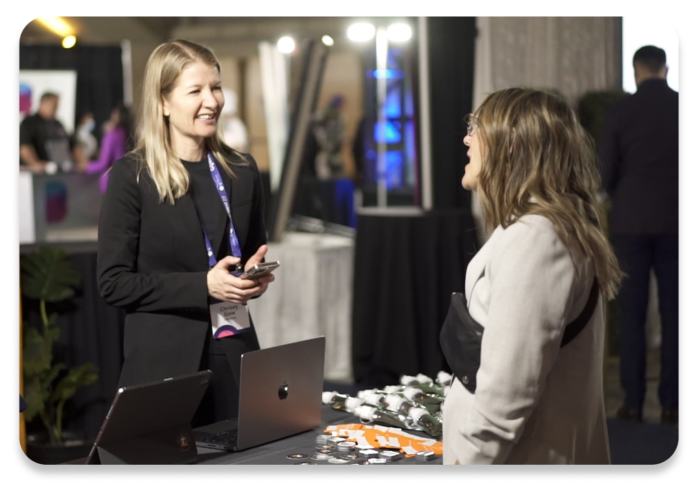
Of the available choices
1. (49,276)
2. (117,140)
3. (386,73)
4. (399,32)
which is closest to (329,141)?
(117,140)

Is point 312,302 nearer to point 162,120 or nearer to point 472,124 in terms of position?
point 162,120

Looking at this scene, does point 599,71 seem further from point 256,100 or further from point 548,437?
point 256,100

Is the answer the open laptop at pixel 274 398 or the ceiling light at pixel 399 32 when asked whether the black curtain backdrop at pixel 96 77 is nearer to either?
the ceiling light at pixel 399 32

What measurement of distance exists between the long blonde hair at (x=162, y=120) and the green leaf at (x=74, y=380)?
71.6 inches

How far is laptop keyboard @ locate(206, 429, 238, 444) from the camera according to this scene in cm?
168

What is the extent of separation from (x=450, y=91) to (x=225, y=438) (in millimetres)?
3060

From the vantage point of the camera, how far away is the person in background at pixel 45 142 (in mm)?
6707

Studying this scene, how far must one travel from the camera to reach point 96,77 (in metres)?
9.01

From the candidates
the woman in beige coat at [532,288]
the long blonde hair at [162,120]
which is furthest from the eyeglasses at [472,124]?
the long blonde hair at [162,120]

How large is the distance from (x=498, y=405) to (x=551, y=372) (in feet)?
0.44

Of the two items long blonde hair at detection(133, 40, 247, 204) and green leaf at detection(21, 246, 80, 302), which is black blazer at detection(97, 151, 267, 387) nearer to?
long blonde hair at detection(133, 40, 247, 204)

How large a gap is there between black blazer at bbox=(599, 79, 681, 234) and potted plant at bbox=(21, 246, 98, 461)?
2345 millimetres

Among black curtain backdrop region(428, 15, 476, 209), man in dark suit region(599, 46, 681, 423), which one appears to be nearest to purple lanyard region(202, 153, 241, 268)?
man in dark suit region(599, 46, 681, 423)

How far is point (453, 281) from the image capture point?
13.7 feet
